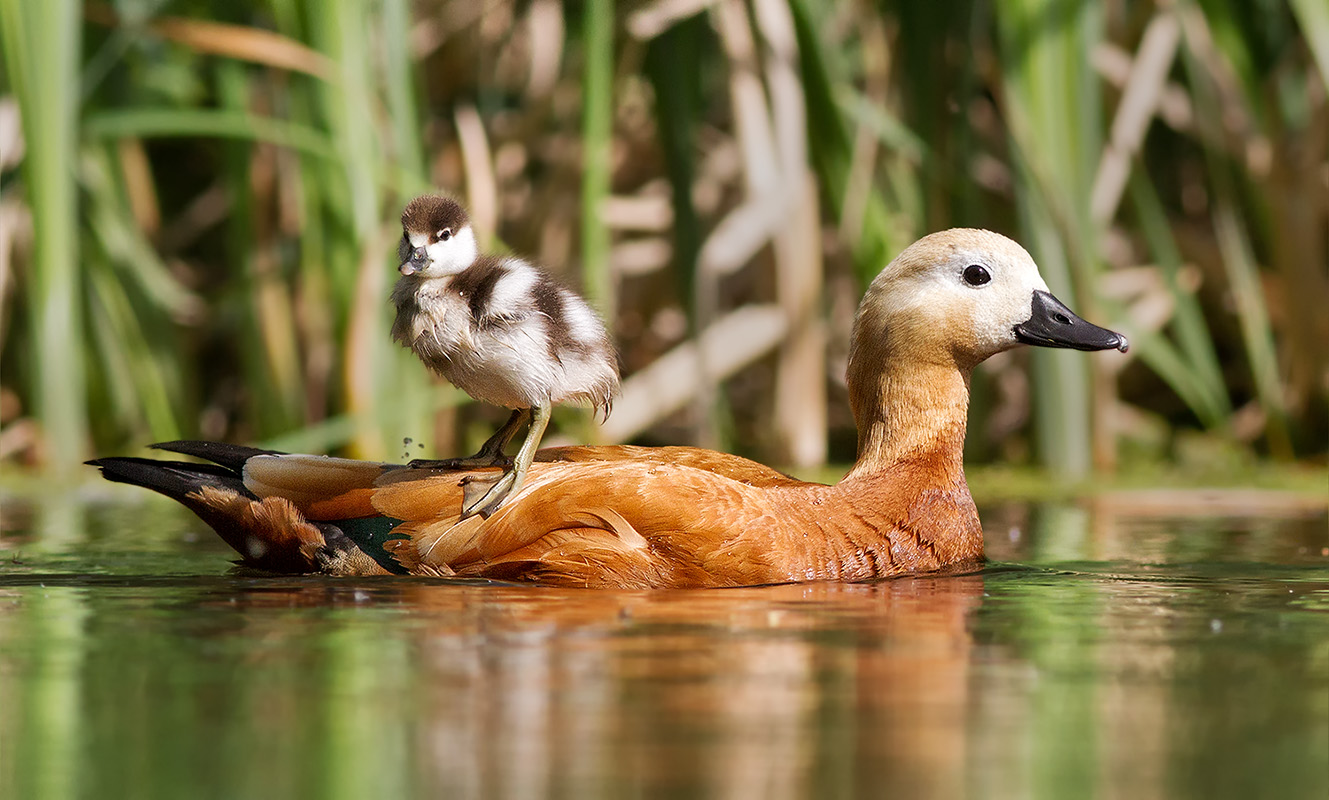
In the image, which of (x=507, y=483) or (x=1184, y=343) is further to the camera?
(x=1184, y=343)

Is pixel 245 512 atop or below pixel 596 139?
below

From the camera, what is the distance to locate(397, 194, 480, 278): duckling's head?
184 inches

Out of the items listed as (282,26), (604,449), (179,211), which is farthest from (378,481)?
(179,211)

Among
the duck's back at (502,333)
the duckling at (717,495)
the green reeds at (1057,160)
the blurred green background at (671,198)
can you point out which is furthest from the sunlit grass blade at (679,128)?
the duck's back at (502,333)

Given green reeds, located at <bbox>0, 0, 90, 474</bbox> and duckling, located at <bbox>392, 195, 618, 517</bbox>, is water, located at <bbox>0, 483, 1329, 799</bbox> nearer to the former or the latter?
duckling, located at <bbox>392, 195, 618, 517</bbox>

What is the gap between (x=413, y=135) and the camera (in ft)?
22.7

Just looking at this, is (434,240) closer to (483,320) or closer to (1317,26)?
(483,320)

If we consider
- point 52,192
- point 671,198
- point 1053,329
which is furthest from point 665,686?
point 671,198

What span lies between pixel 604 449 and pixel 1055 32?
328 centimetres

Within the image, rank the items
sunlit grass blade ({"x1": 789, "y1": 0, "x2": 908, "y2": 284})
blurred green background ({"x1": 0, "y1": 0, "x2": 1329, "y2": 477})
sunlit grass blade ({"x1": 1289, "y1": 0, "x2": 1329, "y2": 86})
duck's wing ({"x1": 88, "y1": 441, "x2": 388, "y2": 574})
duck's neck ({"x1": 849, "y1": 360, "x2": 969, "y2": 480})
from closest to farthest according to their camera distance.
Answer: duck's wing ({"x1": 88, "y1": 441, "x2": 388, "y2": 574}), duck's neck ({"x1": 849, "y1": 360, "x2": 969, "y2": 480}), sunlit grass blade ({"x1": 1289, "y1": 0, "x2": 1329, "y2": 86}), blurred green background ({"x1": 0, "y1": 0, "x2": 1329, "y2": 477}), sunlit grass blade ({"x1": 789, "y1": 0, "x2": 908, "y2": 284})

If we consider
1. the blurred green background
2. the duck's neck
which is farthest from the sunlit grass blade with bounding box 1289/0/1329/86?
the duck's neck

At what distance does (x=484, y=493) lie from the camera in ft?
15.0

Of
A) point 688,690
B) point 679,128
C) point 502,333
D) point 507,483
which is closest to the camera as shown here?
point 688,690

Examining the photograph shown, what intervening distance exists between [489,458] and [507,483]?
356 mm
